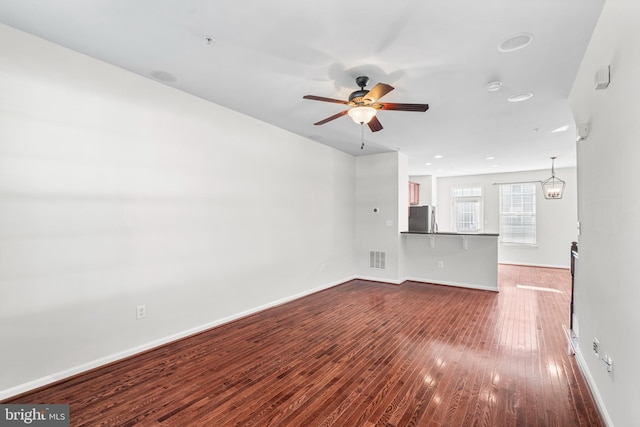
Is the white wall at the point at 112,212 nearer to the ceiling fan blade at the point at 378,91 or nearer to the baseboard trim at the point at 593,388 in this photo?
the ceiling fan blade at the point at 378,91

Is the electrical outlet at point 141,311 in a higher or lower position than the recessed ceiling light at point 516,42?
lower

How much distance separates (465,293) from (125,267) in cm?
523

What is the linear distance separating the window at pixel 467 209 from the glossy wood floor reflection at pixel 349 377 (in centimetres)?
561

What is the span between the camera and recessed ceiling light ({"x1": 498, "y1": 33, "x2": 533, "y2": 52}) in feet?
7.32

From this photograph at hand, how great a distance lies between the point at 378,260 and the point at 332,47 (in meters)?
4.60

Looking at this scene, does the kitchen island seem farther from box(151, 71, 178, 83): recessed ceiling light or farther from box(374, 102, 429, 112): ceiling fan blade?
box(151, 71, 178, 83): recessed ceiling light

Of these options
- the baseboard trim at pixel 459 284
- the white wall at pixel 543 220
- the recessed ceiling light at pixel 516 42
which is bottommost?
the baseboard trim at pixel 459 284

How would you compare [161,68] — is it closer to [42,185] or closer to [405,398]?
[42,185]

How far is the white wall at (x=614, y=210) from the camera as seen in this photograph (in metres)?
1.50

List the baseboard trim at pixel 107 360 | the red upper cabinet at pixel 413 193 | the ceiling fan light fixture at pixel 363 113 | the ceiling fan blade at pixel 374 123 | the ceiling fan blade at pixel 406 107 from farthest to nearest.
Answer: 1. the red upper cabinet at pixel 413 193
2. the ceiling fan blade at pixel 374 123
3. the ceiling fan light fixture at pixel 363 113
4. the ceiling fan blade at pixel 406 107
5. the baseboard trim at pixel 107 360

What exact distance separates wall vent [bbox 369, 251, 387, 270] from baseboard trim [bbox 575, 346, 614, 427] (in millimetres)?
3446

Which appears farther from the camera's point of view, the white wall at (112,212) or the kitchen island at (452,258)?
the kitchen island at (452,258)

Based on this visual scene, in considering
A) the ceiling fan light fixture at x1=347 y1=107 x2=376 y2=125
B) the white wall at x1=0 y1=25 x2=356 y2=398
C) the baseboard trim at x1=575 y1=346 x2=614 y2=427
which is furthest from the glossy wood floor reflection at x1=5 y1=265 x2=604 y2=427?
the ceiling fan light fixture at x1=347 y1=107 x2=376 y2=125

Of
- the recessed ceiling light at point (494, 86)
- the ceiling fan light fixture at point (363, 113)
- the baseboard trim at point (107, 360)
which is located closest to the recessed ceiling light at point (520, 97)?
the recessed ceiling light at point (494, 86)
